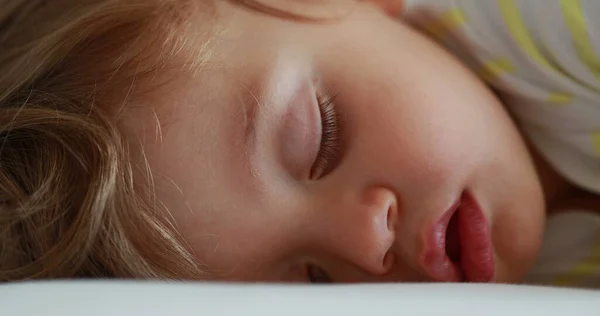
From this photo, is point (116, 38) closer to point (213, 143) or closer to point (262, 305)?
point (213, 143)

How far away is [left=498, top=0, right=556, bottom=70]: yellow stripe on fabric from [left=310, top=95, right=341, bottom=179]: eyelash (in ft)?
0.94

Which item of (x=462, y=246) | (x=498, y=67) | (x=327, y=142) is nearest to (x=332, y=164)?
(x=327, y=142)

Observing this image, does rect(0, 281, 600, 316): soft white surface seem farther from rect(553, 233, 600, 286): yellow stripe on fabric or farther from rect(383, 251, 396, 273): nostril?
rect(553, 233, 600, 286): yellow stripe on fabric

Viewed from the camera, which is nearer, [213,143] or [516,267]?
[213,143]

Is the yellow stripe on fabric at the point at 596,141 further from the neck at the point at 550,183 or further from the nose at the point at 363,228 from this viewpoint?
the nose at the point at 363,228

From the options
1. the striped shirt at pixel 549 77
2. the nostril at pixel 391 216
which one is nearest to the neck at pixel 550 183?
the striped shirt at pixel 549 77

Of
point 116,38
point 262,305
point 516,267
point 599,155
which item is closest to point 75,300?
point 262,305

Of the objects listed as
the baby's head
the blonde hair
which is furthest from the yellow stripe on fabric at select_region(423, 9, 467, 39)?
the blonde hair

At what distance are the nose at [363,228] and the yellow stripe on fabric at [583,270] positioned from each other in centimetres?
29

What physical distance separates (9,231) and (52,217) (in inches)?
1.9

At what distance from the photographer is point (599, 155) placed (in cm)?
83

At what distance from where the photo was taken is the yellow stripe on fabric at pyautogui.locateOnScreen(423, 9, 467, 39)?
2.86 ft

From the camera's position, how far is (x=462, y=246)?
76cm

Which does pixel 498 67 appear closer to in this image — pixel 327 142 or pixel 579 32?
pixel 579 32
